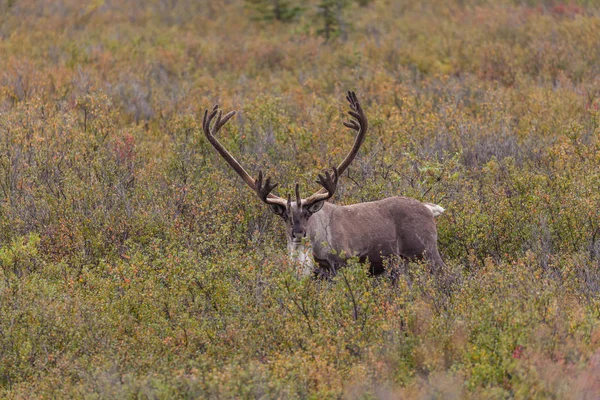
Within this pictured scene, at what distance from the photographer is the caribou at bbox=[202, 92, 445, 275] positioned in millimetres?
7887

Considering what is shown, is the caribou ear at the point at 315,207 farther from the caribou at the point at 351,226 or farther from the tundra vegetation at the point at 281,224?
the tundra vegetation at the point at 281,224

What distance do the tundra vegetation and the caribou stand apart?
30 centimetres

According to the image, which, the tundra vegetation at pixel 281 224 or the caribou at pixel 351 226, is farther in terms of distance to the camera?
the caribou at pixel 351 226

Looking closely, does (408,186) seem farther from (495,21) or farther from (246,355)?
(495,21)

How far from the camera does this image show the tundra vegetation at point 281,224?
6.09m

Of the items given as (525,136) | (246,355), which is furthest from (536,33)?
(246,355)

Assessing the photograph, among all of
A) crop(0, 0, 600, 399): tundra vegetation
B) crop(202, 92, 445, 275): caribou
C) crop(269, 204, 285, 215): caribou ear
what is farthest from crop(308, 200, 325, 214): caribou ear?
crop(0, 0, 600, 399): tundra vegetation

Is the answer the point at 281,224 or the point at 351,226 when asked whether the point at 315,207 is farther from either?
the point at 281,224

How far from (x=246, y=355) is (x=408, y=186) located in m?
3.89

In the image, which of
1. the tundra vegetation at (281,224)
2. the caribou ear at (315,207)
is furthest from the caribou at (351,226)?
the tundra vegetation at (281,224)

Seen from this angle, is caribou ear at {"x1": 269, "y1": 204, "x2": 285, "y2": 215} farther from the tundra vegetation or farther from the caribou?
the tundra vegetation

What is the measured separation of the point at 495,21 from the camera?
18906mm

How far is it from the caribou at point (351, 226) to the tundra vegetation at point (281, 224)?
303 mm

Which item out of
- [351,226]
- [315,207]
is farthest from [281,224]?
[315,207]
